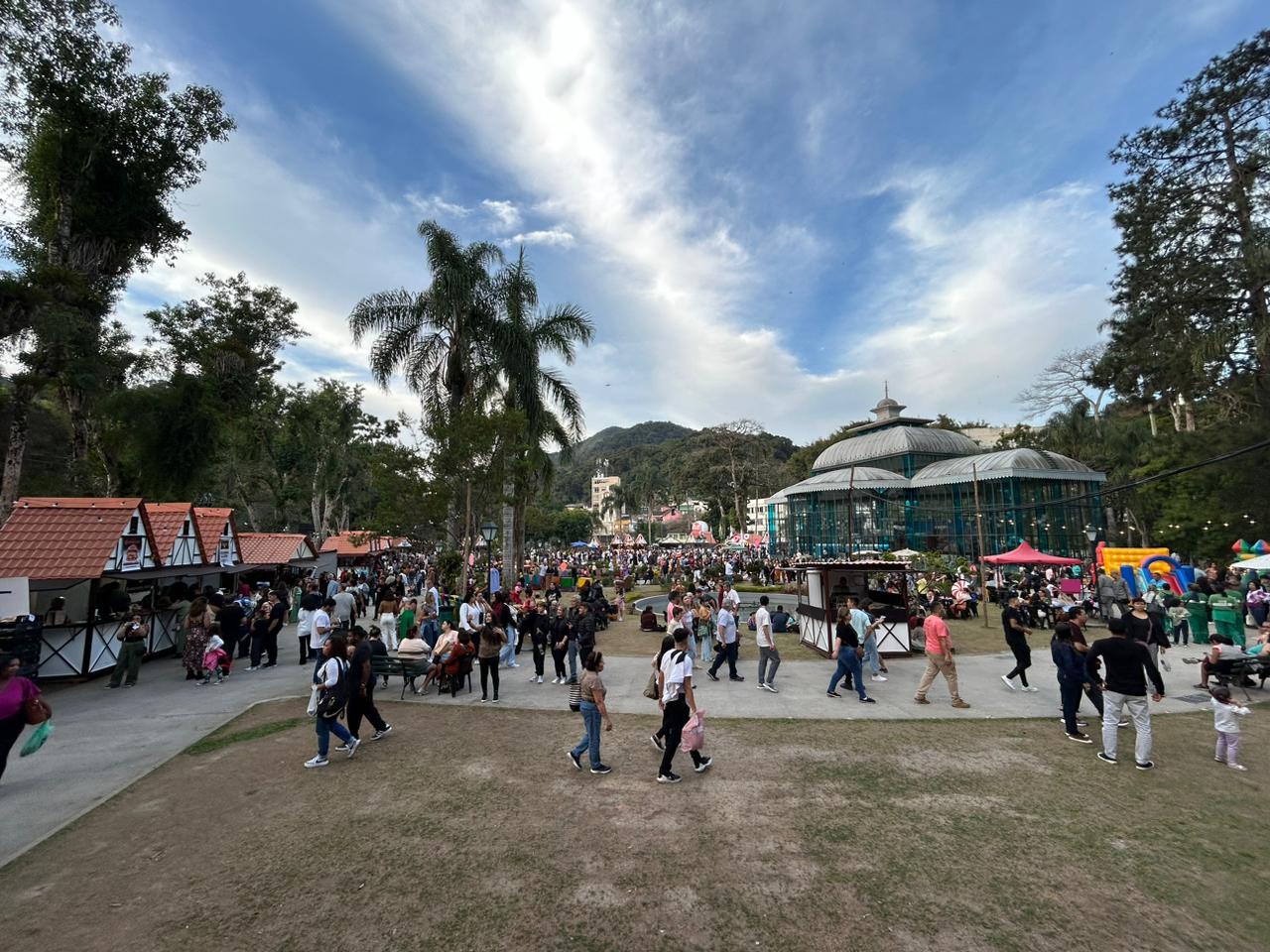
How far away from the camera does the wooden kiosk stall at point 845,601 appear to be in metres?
12.9

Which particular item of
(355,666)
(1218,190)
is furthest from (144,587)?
(1218,190)

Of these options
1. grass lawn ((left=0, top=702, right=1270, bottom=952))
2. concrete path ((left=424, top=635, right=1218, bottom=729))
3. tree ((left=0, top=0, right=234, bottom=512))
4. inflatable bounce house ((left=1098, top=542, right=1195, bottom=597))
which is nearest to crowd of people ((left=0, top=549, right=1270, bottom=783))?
concrete path ((left=424, top=635, right=1218, bottom=729))

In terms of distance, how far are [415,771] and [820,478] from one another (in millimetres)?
41794

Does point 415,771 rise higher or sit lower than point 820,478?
lower

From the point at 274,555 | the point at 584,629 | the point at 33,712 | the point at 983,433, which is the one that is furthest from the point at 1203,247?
the point at 983,433

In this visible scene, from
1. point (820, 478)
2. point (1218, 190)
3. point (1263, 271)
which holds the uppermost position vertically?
point (1218, 190)

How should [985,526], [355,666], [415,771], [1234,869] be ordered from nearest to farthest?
[1234,869]
[415,771]
[355,666]
[985,526]

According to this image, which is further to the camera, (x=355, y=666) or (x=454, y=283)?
(x=454, y=283)

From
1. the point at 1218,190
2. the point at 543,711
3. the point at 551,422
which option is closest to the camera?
the point at 543,711

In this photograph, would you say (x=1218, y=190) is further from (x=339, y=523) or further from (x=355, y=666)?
(x=339, y=523)

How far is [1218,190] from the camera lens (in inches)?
739

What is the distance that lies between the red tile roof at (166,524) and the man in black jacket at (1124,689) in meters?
20.0

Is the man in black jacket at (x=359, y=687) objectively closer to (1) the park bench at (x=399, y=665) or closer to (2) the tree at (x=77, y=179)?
(1) the park bench at (x=399, y=665)

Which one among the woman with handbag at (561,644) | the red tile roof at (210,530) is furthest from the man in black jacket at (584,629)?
the red tile roof at (210,530)
